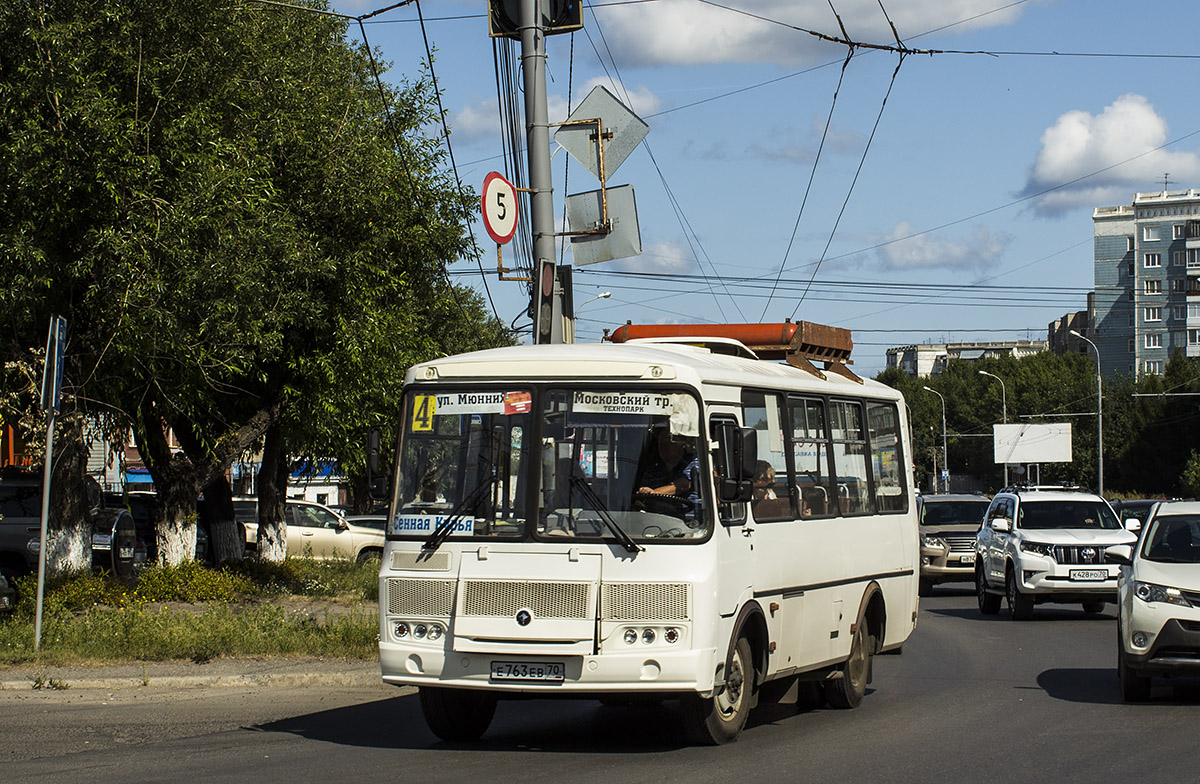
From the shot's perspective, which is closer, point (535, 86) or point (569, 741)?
point (569, 741)

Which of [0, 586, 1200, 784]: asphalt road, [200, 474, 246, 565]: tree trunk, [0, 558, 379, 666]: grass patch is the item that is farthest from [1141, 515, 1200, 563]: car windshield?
[200, 474, 246, 565]: tree trunk

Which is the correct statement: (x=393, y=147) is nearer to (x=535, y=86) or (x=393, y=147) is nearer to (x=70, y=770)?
(x=535, y=86)

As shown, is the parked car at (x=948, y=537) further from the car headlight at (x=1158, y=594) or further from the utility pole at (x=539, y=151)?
the car headlight at (x=1158, y=594)

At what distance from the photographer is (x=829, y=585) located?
1099cm

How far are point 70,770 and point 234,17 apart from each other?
37.7 ft

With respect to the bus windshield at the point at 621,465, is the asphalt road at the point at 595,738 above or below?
below

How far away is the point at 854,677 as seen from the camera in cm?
1159

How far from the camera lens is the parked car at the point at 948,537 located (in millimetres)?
26906

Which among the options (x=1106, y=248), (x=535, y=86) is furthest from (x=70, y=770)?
(x=1106, y=248)

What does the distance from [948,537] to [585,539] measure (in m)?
19.7

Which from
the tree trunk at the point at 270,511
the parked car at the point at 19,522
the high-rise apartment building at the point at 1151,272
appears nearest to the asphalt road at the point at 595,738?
the parked car at the point at 19,522

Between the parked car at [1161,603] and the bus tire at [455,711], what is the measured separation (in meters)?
5.07

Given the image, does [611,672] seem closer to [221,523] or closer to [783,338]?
[783,338]

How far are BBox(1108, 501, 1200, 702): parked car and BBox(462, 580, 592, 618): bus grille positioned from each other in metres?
4.90
